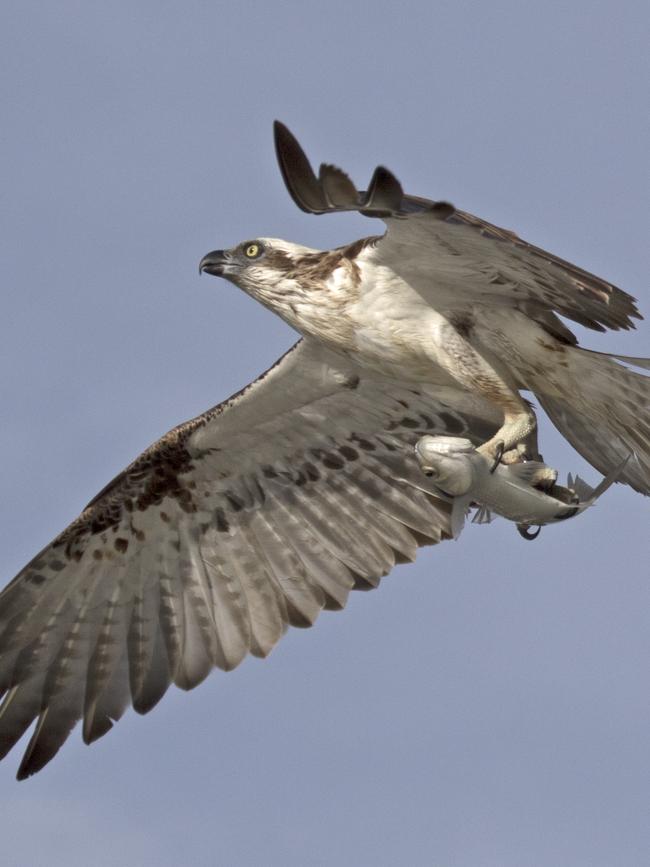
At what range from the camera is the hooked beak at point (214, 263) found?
13609mm

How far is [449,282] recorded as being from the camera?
41.1 ft

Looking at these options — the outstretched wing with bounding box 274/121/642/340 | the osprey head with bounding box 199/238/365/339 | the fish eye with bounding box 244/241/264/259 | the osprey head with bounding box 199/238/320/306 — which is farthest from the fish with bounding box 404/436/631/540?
the fish eye with bounding box 244/241/264/259

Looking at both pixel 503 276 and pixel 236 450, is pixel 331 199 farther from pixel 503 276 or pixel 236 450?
pixel 236 450

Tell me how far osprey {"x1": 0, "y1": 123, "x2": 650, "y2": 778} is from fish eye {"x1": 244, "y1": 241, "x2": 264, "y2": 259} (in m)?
0.01

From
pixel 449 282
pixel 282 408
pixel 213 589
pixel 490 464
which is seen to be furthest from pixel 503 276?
pixel 213 589

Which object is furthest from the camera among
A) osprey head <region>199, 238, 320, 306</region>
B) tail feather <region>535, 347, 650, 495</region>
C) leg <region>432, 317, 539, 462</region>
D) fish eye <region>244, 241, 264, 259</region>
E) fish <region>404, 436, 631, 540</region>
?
fish eye <region>244, 241, 264, 259</region>

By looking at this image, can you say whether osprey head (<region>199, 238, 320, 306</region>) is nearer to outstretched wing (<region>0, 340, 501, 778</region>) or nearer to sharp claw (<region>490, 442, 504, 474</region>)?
outstretched wing (<region>0, 340, 501, 778</region>)

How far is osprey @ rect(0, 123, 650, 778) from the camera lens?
12711 mm

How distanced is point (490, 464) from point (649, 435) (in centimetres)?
167

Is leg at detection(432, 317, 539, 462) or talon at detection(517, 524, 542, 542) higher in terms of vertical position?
leg at detection(432, 317, 539, 462)

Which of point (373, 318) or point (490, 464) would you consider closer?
point (490, 464)

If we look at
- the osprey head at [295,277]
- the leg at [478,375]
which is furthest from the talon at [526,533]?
the osprey head at [295,277]

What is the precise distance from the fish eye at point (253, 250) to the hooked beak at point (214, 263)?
201mm

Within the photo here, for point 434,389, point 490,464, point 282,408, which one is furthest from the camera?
point 282,408
